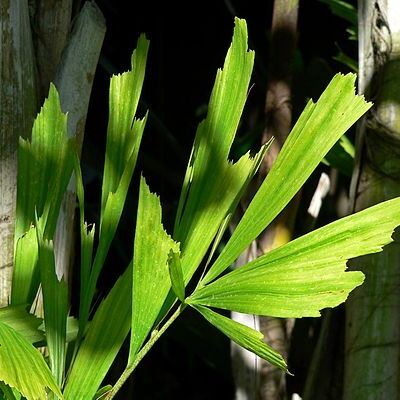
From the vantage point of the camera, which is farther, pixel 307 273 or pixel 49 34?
pixel 49 34

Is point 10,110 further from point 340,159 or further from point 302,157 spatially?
point 340,159

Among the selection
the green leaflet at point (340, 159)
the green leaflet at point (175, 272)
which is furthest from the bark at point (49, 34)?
the green leaflet at point (340, 159)

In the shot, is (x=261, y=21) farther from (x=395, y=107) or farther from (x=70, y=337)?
(x=70, y=337)

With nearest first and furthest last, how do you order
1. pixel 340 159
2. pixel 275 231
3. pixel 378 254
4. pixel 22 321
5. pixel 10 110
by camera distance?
pixel 22 321 < pixel 10 110 < pixel 378 254 < pixel 275 231 < pixel 340 159

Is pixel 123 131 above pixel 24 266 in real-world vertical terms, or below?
Result: above

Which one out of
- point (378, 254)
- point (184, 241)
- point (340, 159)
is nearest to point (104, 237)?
point (184, 241)

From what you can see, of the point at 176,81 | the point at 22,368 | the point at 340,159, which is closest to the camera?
the point at 22,368

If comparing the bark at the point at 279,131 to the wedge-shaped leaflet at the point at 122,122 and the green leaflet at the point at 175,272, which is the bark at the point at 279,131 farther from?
the green leaflet at the point at 175,272

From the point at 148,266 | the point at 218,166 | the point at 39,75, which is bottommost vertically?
the point at 148,266

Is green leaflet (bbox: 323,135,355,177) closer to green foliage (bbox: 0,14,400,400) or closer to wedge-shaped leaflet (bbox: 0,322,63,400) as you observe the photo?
green foliage (bbox: 0,14,400,400)
